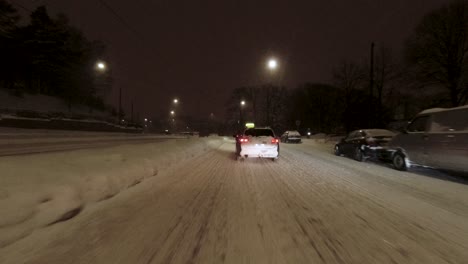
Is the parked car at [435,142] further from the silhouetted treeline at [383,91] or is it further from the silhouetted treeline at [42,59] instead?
the silhouetted treeline at [42,59]

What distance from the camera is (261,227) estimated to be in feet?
17.4

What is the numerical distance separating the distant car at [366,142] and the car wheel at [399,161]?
68.9 inches

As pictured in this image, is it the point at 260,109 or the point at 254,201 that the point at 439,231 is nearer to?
the point at 254,201

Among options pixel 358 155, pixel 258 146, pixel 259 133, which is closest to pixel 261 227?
pixel 258 146

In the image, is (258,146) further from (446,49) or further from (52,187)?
(446,49)

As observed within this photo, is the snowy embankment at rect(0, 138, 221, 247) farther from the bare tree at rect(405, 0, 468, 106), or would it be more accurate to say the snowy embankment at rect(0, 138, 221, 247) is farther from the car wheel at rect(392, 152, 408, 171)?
the bare tree at rect(405, 0, 468, 106)

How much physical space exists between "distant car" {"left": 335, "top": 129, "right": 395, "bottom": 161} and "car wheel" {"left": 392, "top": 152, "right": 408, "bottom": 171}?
1751mm

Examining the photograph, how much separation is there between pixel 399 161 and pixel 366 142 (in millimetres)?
3133

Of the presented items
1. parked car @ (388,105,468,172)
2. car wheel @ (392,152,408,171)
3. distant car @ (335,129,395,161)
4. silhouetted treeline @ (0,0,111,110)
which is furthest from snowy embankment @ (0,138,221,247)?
silhouetted treeline @ (0,0,111,110)

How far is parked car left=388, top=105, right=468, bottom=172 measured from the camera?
980 cm

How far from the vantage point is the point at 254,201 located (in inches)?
286

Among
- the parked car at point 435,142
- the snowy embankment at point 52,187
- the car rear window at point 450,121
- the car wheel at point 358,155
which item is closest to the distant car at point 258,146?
the car wheel at point 358,155

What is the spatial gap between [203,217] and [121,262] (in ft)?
7.15

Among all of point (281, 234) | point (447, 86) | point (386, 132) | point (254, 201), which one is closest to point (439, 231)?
point (281, 234)
